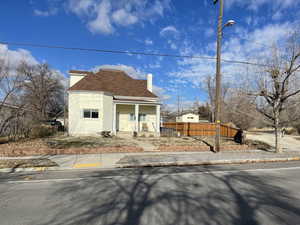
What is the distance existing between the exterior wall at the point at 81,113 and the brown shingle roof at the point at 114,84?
1190 mm

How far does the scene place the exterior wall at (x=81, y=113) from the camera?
1697 centimetres

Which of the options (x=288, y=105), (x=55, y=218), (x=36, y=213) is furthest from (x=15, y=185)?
(x=288, y=105)

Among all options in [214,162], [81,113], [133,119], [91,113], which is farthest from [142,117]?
[214,162]

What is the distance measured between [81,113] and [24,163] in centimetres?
964

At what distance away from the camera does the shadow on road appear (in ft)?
11.3

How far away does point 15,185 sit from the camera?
211 inches

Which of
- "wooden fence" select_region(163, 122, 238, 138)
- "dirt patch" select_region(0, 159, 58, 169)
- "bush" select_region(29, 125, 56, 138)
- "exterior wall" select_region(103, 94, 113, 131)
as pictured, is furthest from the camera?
"wooden fence" select_region(163, 122, 238, 138)

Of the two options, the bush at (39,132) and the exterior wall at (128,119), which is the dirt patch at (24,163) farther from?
the exterior wall at (128,119)

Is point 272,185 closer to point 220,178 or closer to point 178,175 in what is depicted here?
point 220,178

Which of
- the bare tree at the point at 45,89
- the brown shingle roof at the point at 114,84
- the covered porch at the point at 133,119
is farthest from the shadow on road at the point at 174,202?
the bare tree at the point at 45,89

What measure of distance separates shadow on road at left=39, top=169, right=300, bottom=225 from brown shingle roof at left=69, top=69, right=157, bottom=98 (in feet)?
49.0

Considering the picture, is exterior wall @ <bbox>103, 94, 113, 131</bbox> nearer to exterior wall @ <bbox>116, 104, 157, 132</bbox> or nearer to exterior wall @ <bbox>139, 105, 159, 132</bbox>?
exterior wall @ <bbox>116, 104, 157, 132</bbox>

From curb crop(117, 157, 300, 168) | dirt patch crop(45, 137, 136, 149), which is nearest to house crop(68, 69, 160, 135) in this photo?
dirt patch crop(45, 137, 136, 149)

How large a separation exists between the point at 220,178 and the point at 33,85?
1775 inches
